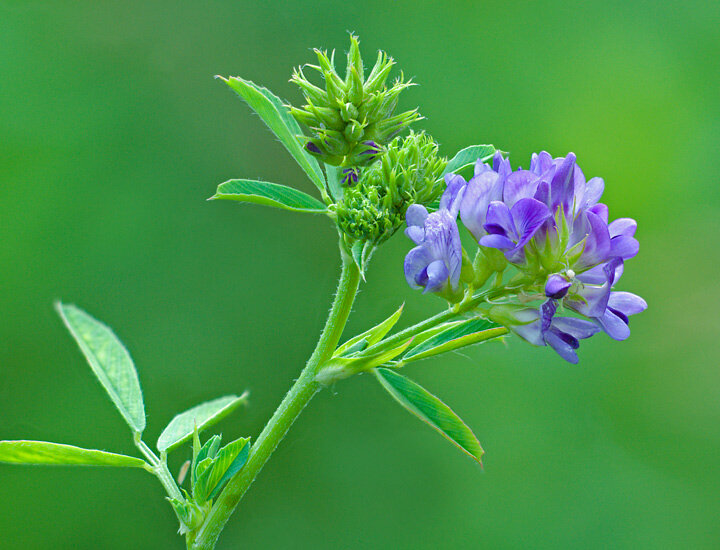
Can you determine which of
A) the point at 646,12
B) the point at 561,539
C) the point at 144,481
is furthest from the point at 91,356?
the point at 646,12

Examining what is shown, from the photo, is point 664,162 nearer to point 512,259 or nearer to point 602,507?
point 602,507

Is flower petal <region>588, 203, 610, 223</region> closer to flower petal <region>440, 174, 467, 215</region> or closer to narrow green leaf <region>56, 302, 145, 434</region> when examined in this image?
flower petal <region>440, 174, 467, 215</region>

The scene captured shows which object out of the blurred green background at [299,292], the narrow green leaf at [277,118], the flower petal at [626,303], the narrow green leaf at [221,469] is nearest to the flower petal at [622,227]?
the flower petal at [626,303]

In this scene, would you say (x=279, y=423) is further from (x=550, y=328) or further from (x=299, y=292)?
(x=299, y=292)

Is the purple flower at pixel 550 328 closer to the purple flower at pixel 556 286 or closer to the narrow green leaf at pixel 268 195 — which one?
the purple flower at pixel 556 286

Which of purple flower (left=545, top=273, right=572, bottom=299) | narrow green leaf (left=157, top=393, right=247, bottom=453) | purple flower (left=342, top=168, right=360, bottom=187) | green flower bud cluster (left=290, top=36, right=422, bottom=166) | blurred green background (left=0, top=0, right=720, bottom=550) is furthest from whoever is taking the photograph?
blurred green background (left=0, top=0, right=720, bottom=550)

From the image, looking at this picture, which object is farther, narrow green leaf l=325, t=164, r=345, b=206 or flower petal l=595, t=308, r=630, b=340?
narrow green leaf l=325, t=164, r=345, b=206

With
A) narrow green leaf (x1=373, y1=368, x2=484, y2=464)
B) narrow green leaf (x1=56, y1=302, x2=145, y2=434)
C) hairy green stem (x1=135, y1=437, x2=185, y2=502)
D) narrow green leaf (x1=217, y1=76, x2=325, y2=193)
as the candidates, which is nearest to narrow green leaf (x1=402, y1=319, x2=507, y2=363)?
narrow green leaf (x1=373, y1=368, x2=484, y2=464)
